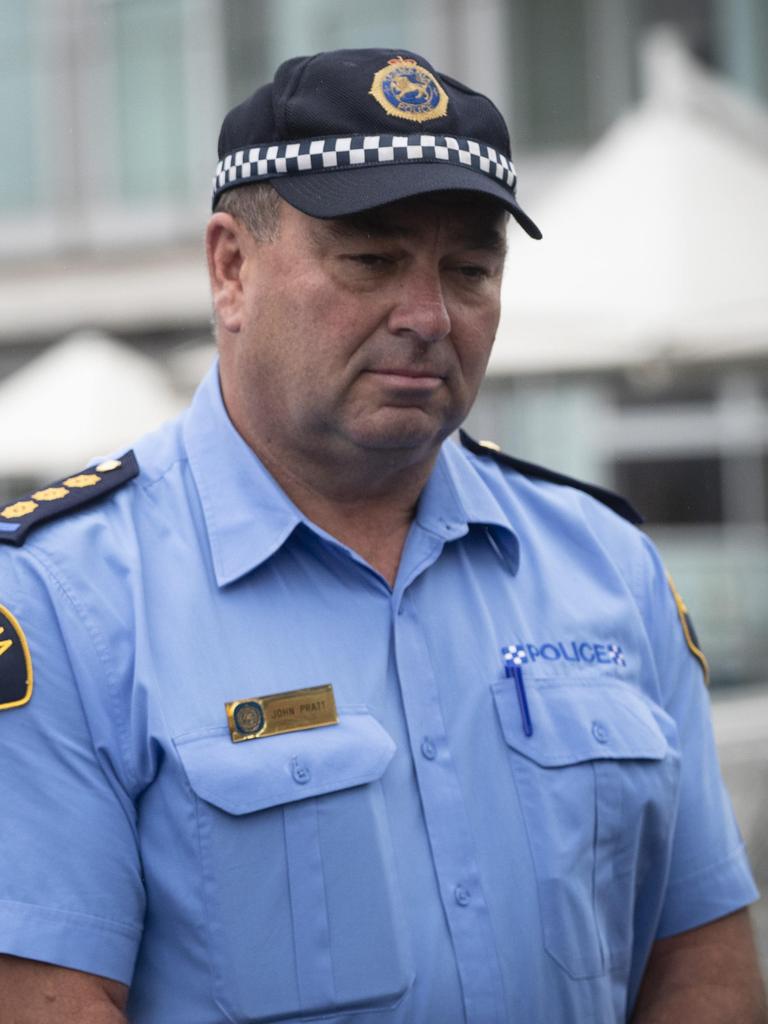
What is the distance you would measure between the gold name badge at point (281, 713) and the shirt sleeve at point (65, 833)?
6.1 inches

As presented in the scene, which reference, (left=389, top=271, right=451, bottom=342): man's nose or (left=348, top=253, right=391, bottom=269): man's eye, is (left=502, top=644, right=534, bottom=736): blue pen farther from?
(left=348, top=253, right=391, bottom=269): man's eye

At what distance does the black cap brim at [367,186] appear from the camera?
196 centimetres

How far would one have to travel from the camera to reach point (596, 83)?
1118cm

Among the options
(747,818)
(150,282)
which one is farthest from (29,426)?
(150,282)

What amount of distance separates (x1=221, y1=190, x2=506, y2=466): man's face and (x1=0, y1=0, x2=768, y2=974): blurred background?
346cm

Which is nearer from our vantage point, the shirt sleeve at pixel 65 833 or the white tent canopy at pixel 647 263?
the shirt sleeve at pixel 65 833

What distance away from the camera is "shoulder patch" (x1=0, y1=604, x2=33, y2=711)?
5.96 feet

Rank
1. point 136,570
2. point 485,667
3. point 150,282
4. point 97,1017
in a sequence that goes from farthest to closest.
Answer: point 150,282 < point 485,667 < point 136,570 < point 97,1017

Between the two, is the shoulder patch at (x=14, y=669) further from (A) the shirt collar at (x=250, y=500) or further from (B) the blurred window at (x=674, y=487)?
(B) the blurred window at (x=674, y=487)

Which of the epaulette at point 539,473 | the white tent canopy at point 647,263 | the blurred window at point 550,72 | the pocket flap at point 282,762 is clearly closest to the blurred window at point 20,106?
the blurred window at point 550,72

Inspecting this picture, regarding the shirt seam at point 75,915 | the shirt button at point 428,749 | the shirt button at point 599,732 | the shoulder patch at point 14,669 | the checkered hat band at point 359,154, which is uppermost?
the checkered hat band at point 359,154

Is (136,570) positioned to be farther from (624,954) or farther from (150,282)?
(150,282)

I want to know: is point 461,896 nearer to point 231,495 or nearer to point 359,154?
point 231,495

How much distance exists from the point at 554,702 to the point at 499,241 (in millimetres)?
626
